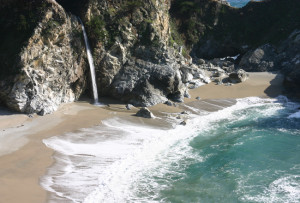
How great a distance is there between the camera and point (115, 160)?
601 inches

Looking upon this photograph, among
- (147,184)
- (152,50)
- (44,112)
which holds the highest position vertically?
(152,50)

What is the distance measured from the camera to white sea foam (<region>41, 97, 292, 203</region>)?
40.8ft

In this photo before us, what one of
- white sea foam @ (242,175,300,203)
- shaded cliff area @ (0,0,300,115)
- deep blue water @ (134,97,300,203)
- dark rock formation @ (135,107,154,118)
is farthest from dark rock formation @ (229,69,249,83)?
white sea foam @ (242,175,300,203)

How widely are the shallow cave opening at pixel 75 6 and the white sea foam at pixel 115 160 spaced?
380 inches

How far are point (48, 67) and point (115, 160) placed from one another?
9772 mm

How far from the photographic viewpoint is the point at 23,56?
2016cm

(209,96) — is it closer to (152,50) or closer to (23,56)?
(152,50)

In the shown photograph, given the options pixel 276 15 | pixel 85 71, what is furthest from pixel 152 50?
pixel 276 15

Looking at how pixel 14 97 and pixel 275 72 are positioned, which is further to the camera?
pixel 275 72

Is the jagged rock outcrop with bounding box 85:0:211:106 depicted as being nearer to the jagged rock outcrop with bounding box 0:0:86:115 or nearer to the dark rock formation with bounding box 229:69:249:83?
the jagged rock outcrop with bounding box 0:0:86:115

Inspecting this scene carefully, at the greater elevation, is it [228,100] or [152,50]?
[152,50]

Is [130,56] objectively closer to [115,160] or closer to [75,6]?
[75,6]

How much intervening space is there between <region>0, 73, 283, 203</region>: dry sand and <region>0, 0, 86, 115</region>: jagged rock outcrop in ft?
2.90

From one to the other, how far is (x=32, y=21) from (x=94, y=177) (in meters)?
12.6
